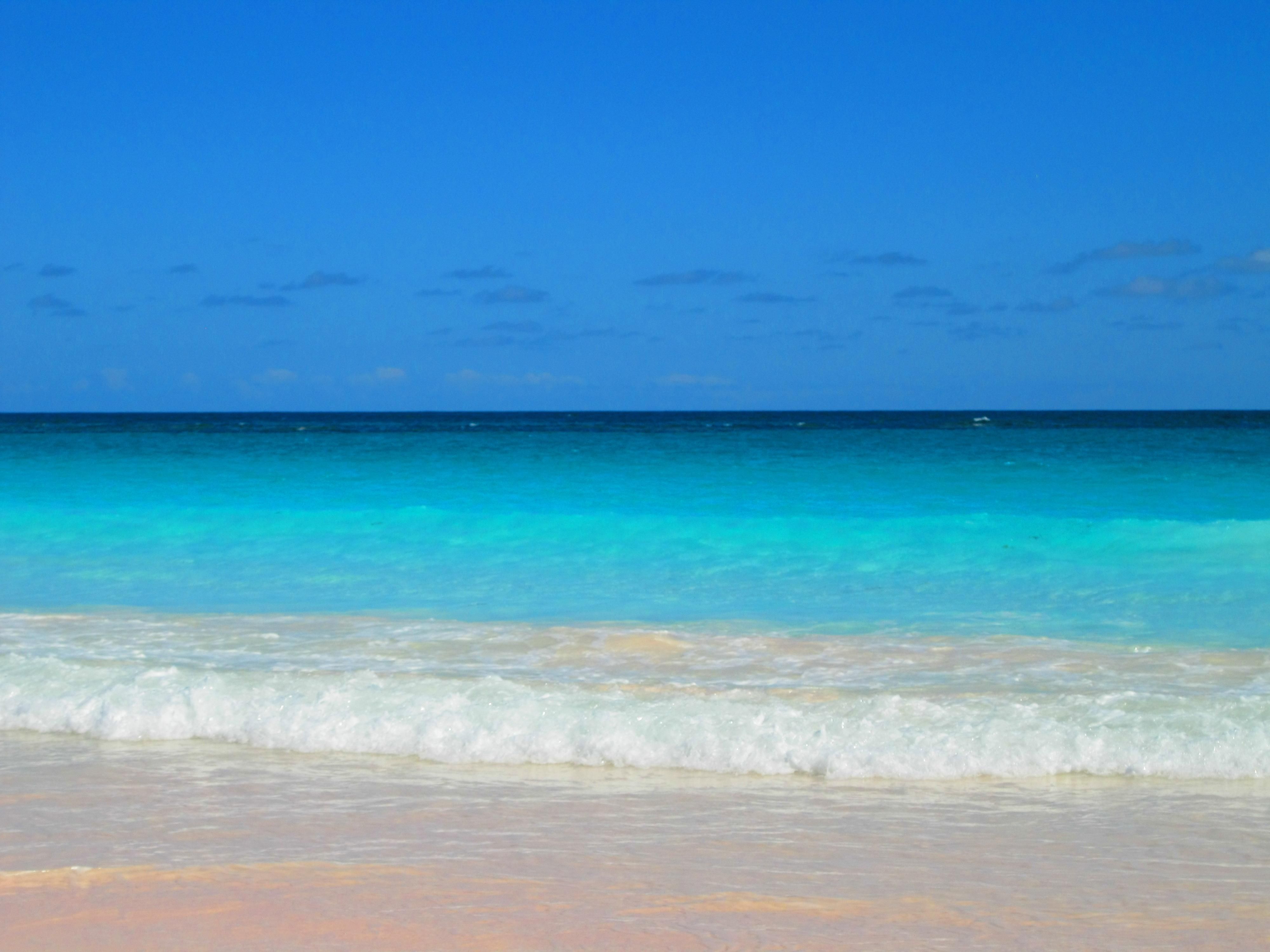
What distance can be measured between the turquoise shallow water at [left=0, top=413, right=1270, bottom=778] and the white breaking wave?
0.05 ft

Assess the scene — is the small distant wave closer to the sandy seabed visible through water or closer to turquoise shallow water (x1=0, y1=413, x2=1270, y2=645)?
the sandy seabed visible through water

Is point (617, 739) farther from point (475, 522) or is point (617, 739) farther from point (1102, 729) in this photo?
point (475, 522)

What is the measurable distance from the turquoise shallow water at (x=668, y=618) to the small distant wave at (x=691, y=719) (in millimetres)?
15

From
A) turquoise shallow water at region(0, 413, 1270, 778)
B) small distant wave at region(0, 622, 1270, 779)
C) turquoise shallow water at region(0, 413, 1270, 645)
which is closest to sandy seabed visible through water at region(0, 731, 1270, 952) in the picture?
small distant wave at region(0, 622, 1270, 779)

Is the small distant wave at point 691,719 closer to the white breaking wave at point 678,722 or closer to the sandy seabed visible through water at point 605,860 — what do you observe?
the white breaking wave at point 678,722

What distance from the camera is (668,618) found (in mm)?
8711

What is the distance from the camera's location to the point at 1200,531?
12984 millimetres

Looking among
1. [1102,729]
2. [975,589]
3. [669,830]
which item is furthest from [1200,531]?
[669,830]

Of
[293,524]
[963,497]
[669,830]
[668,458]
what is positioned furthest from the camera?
[668,458]

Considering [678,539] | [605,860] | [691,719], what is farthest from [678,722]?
[678,539]

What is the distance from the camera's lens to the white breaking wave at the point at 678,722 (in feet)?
16.7

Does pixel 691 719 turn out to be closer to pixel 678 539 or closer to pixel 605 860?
pixel 605 860

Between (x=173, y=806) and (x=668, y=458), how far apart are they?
24.3 meters

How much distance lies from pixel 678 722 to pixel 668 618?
329cm
